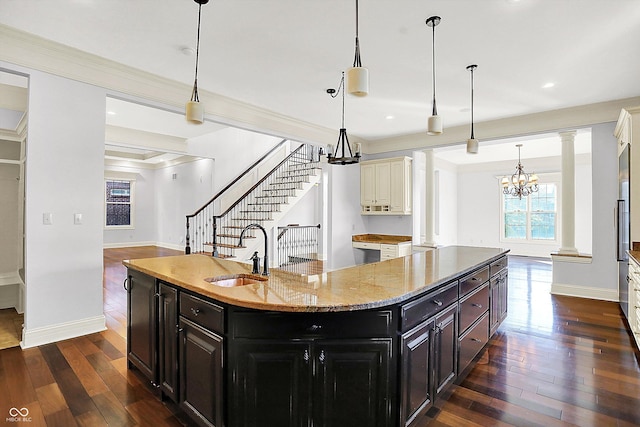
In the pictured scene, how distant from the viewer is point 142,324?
8.13ft

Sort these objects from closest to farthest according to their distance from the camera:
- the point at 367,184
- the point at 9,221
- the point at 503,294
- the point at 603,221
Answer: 1. the point at 503,294
2. the point at 9,221
3. the point at 603,221
4. the point at 367,184

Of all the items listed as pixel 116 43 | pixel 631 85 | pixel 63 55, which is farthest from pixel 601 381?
pixel 63 55

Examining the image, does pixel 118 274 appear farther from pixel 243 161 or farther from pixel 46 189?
pixel 243 161

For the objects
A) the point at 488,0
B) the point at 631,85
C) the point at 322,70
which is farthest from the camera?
the point at 631,85

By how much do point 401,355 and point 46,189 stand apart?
3600mm

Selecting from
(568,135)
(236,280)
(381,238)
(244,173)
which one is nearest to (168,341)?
(236,280)

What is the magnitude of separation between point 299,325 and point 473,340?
1.76 metres

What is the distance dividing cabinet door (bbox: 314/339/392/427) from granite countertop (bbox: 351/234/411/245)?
5.15 meters

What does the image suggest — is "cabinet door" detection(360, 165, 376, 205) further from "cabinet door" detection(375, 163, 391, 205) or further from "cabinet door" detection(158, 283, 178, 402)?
"cabinet door" detection(158, 283, 178, 402)

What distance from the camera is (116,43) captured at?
3.17 metres

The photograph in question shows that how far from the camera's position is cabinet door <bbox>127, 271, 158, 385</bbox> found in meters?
2.32

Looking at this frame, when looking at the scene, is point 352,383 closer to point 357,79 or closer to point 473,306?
point 473,306

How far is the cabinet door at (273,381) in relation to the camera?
5.48ft

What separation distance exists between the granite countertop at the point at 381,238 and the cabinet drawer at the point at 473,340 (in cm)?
375
